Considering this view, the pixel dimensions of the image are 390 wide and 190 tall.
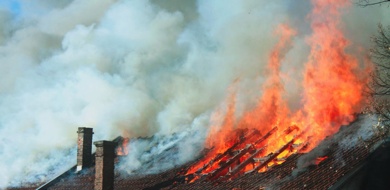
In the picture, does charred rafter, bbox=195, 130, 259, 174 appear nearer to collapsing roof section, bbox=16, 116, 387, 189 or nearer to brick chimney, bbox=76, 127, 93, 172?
collapsing roof section, bbox=16, 116, 387, 189

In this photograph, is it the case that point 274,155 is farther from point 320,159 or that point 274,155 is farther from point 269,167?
point 320,159

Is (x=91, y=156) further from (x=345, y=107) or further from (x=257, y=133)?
(x=345, y=107)

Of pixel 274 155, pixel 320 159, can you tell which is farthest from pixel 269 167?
pixel 320 159

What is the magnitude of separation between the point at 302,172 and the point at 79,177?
11392 millimetres

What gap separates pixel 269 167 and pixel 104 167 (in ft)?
20.2

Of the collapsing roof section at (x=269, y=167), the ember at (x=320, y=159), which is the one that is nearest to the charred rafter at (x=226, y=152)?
the collapsing roof section at (x=269, y=167)

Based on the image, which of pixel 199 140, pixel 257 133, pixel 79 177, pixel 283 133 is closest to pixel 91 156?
pixel 79 177

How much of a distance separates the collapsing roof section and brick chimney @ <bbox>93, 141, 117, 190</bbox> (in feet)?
4.63

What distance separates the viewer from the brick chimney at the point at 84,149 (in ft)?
66.9

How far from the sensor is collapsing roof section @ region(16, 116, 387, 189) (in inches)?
468

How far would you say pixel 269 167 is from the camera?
550 inches

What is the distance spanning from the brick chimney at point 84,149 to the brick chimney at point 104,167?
560cm

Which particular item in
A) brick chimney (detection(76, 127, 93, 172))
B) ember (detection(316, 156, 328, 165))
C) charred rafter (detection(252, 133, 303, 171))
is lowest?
ember (detection(316, 156, 328, 165))

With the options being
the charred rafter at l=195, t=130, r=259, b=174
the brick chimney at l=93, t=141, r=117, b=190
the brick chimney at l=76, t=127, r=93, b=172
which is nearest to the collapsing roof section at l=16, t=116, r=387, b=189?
the charred rafter at l=195, t=130, r=259, b=174
